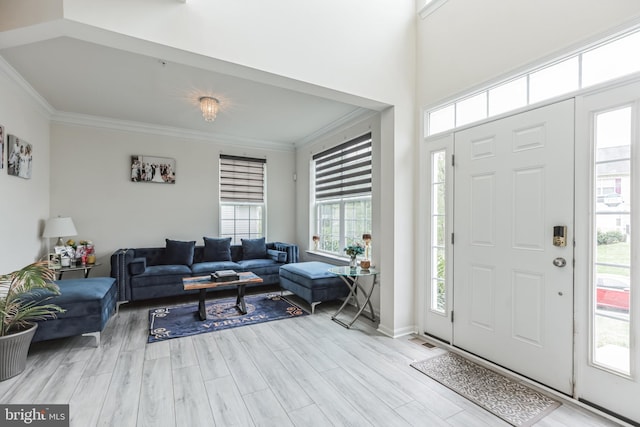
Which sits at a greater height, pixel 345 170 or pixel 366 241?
pixel 345 170

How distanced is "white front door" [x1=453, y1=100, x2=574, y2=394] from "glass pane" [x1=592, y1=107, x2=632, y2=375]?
0.15 m

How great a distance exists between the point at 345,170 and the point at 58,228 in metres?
4.07

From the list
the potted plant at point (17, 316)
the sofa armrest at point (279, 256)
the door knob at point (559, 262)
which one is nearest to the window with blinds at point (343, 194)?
the sofa armrest at point (279, 256)

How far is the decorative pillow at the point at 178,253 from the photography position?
4980 mm

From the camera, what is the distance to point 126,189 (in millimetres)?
5035

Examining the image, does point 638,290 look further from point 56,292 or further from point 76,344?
point 76,344

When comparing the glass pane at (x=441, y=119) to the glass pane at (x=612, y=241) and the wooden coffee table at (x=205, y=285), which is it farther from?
the wooden coffee table at (x=205, y=285)

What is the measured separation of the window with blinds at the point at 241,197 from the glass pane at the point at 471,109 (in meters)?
4.04

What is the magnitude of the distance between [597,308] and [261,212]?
523 cm

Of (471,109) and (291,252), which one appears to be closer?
(471,109)

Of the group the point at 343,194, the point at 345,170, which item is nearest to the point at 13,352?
the point at 343,194

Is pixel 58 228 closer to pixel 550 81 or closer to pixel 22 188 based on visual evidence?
pixel 22 188

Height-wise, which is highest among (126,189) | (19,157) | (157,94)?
(157,94)

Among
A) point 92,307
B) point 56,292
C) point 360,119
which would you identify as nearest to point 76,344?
point 92,307
